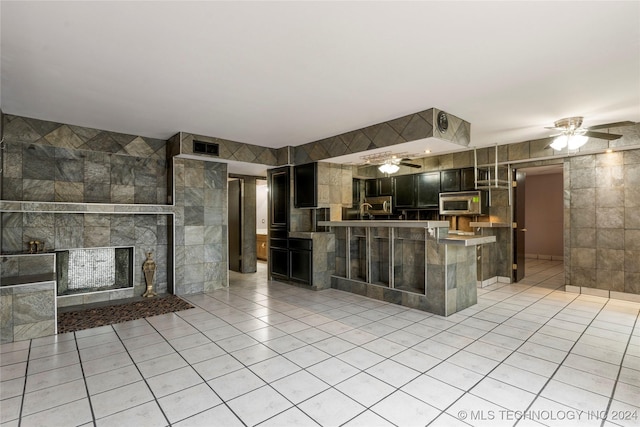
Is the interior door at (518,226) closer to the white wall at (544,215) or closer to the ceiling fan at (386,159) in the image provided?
the ceiling fan at (386,159)

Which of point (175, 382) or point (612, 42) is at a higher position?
point (612, 42)

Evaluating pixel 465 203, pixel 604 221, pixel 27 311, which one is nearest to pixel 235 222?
pixel 27 311

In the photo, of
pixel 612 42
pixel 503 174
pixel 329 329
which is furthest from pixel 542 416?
pixel 503 174

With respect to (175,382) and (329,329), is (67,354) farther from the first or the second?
(329,329)

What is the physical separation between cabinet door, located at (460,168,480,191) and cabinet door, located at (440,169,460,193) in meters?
0.08

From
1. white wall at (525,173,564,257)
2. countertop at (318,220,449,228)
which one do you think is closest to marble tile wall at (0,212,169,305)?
countertop at (318,220,449,228)

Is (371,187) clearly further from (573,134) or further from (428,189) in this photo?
(573,134)

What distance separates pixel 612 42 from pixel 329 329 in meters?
3.89

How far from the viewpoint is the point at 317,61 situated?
9.53 ft

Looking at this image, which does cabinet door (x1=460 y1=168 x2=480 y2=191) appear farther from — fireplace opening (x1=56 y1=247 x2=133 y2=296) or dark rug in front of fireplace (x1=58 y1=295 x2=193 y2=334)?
fireplace opening (x1=56 y1=247 x2=133 y2=296)

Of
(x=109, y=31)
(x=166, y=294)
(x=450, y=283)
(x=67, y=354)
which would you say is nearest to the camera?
(x=109, y=31)

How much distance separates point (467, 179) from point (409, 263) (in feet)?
9.16

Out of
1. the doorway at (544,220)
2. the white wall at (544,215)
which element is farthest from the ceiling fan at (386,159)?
the white wall at (544,215)

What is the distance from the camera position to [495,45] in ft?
8.63
